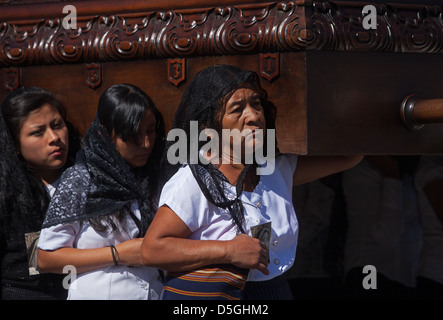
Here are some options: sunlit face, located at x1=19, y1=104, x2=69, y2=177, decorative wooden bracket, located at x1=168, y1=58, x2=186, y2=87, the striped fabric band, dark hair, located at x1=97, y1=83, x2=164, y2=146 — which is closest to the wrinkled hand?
the striped fabric band

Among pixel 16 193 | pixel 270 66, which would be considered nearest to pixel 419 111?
pixel 270 66

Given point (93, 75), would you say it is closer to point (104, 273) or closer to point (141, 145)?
point (141, 145)

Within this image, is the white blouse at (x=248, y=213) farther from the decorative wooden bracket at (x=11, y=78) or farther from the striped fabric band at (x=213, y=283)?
the decorative wooden bracket at (x=11, y=78)

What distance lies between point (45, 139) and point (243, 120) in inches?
26.4

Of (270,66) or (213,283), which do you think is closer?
(213,283)

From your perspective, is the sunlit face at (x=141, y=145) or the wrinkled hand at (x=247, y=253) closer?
the wrinkled hand at (x=247, y=253)

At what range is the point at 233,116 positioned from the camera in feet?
7.22

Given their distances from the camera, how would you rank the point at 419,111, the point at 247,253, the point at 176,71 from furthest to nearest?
the point at 176,71
the point at 419,111
the point at 247,253

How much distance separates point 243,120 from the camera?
2.20 meters

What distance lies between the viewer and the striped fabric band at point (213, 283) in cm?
214

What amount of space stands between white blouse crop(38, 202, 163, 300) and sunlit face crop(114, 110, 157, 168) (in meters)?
0.14

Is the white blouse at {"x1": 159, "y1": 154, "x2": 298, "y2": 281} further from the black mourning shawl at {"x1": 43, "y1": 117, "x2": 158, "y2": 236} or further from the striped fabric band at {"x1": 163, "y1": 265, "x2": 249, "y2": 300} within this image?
the black mourning shawl at {"x1": 43, "y1": 117, "x2": 158, "y2": 236}

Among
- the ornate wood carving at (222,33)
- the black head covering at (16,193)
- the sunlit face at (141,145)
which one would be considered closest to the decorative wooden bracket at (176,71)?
the ornate wood carving at (222,33)

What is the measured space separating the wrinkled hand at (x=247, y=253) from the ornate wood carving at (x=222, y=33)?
58cm
